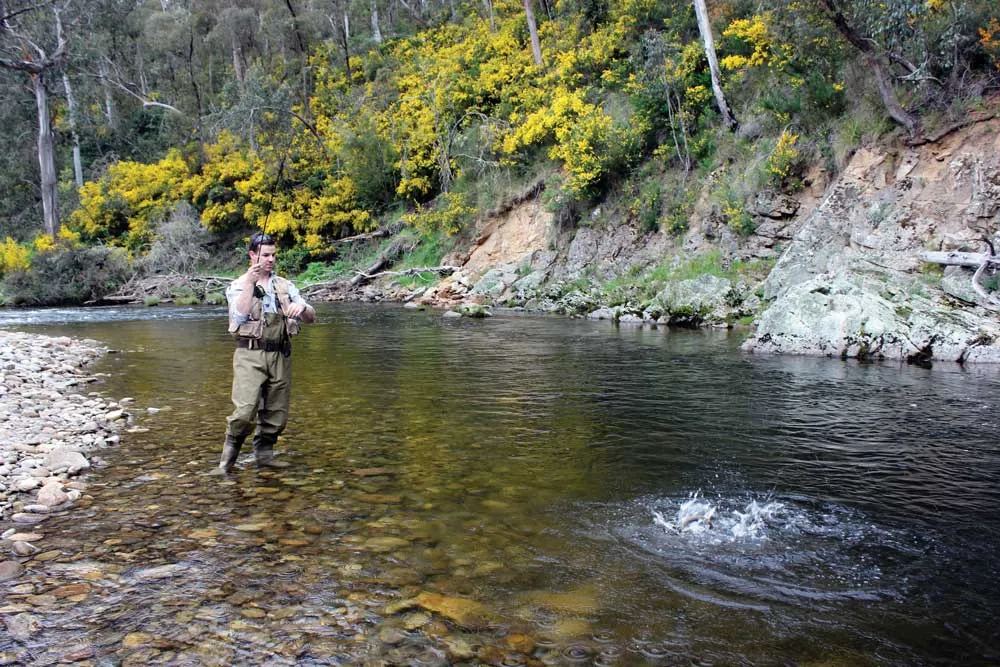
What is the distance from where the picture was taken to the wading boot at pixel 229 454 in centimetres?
555

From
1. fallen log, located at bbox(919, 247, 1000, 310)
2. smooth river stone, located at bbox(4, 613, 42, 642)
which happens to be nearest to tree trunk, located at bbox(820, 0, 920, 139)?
fallen log, located at bbox(919, 247, 1000, 310)

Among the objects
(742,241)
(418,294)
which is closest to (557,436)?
(742,241)

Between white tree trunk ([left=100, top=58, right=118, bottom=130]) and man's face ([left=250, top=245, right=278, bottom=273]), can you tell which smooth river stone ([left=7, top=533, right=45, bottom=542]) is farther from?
white tree trunk ([left=100, top=58, right=118, bottom=130])

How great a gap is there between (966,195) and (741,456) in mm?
10693

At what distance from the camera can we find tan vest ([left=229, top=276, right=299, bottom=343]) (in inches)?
215

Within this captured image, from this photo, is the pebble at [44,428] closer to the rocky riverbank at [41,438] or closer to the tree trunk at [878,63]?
the rocky riverbank at [41,438]

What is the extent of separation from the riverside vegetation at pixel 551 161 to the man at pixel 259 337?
1.85 metres

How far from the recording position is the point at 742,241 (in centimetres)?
1888

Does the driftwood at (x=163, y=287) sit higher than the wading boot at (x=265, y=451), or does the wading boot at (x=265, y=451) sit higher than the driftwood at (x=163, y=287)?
the driftwood at (x=163, y=287)

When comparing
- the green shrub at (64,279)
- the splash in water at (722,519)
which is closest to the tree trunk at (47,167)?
the green shrub at (64,279)

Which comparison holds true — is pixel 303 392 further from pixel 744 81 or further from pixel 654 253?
pixel 744 81

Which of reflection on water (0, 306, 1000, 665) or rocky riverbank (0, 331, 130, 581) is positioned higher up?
rocky riverbank (0, 331, 130, 581)

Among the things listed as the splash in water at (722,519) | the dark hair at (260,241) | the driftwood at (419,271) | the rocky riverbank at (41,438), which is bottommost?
the splash in water at (722,519)

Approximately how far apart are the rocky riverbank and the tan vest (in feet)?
5.29
